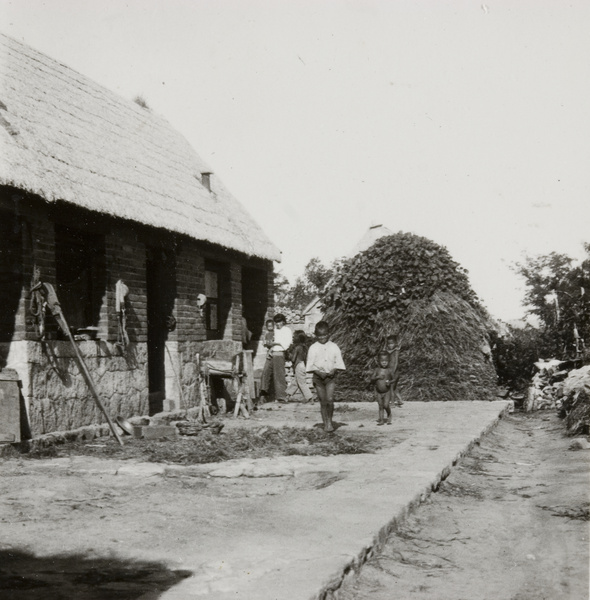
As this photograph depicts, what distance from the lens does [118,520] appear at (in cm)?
478

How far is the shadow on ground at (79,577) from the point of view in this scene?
3.33 metres

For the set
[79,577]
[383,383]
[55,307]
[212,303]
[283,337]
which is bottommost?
[79,577]

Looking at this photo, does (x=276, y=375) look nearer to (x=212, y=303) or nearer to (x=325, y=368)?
(x=212, y=303)

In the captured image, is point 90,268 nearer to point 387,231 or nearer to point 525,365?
point 525,365

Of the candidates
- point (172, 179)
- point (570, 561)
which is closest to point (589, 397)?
point (570, 561)

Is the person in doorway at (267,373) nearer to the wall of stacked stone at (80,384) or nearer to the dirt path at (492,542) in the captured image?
the wall of stacked stone at (80,384)

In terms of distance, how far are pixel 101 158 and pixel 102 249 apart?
1334mm

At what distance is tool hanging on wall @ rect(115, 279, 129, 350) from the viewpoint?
9.36 m

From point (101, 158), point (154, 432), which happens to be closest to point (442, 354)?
point (154, 432)

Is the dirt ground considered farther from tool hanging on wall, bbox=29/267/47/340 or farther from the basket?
tool hanging on wall, bbox=29/267/47/340

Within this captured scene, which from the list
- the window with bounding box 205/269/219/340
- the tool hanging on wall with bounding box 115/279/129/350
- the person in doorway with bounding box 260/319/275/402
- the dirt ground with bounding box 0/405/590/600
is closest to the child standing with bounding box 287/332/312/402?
the person in doorway with bounding box 260/319/275/402

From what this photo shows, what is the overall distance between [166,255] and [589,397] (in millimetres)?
6511

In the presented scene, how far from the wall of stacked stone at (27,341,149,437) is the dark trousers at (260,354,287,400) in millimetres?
4251

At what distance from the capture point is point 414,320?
14.0m
